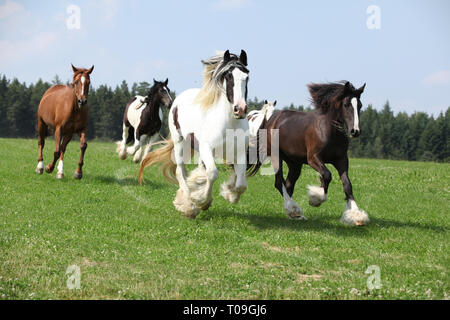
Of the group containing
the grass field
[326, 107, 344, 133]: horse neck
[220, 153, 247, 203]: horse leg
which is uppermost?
[326, 107, 344, 133]: horse neck

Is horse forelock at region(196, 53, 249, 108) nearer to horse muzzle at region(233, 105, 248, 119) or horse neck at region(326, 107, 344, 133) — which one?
horse muzzle at region(233, 105, 248, 119)

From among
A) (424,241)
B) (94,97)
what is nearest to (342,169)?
(424,241)

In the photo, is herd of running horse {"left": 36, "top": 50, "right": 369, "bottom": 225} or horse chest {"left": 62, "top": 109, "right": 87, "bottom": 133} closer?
herd of running horse {"left": 36, "top": 50, "right": 369, "bottom": 225}

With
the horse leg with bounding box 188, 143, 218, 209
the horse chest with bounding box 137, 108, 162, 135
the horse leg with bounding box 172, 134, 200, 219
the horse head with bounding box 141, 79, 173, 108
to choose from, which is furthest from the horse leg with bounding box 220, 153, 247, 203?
the horse chest with bounding box 137, 108, 162, 135

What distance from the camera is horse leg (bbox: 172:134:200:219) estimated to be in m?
10.0

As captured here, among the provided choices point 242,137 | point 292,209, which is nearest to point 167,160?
point 242,137

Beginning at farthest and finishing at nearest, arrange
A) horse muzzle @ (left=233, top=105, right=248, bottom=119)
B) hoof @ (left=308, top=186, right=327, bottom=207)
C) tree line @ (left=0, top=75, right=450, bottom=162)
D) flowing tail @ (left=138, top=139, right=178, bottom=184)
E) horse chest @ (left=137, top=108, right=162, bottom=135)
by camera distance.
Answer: tree line @ (left=0, top=75, right=450, bottom=162) → horse chest @ (left=137, top=108, right=162, bottom=135) → flowing tail @ (left=138, top=139, right=178, bottom=184) → hoof @ (left=308, top=186, right=327, bottom=207) → horse muzzle @ (left=233, top=105, right=248, bottom=119)

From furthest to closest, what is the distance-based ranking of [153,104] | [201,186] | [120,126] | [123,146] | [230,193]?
1. [120,126]
2. [123,146]
3. [153,104]
4. [201,186]
5. [230,193]

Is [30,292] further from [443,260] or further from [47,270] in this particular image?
[443,260]

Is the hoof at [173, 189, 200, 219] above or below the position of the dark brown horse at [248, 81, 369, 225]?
below

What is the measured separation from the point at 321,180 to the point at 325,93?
188cm

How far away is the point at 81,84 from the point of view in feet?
44.3

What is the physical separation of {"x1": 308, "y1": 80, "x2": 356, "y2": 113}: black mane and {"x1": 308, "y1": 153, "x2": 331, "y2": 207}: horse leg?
1131 mm

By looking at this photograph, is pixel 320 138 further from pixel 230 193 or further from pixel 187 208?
pixel 187 208
